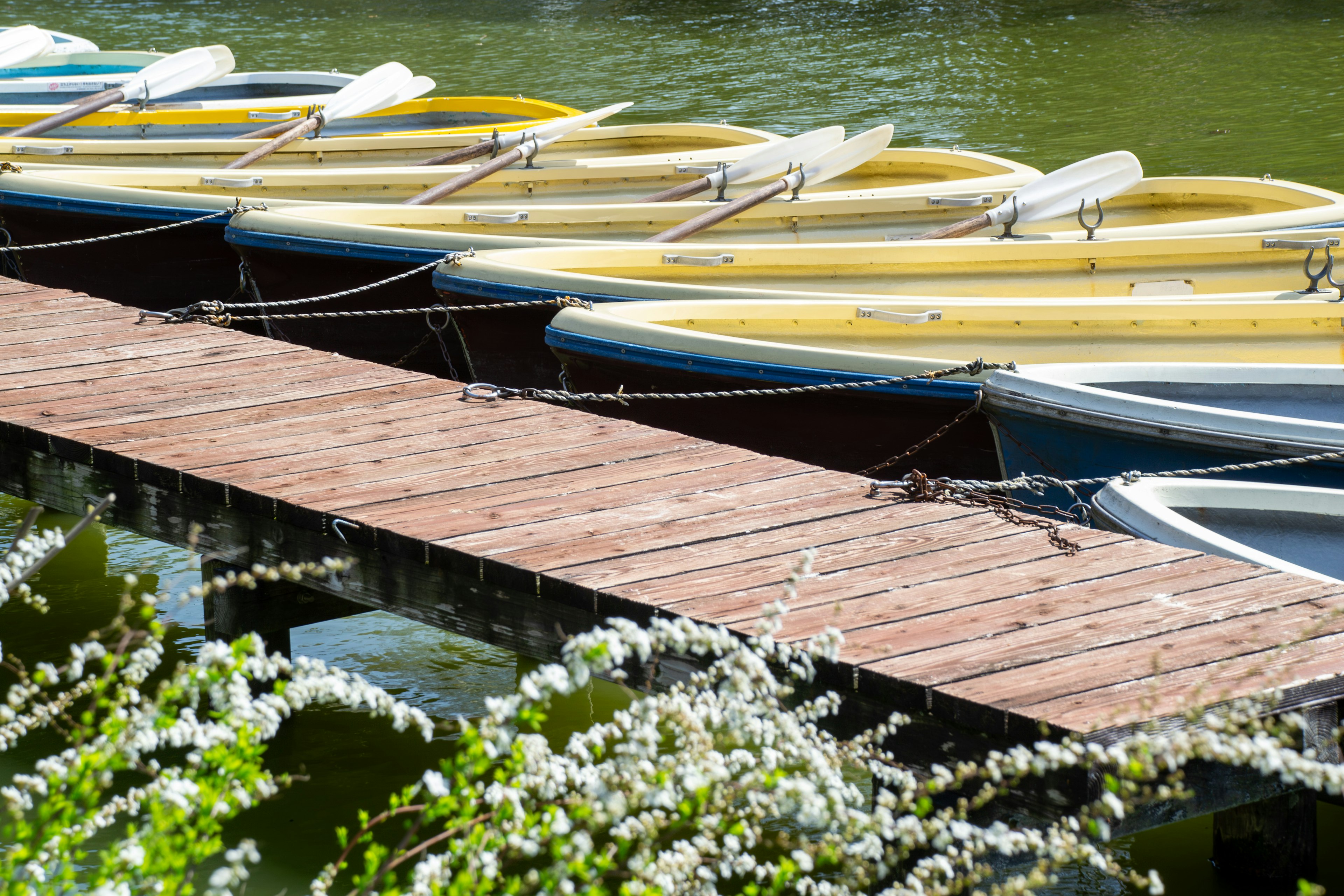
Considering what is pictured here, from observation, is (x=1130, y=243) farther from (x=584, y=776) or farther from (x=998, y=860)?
(x=584, y=776)

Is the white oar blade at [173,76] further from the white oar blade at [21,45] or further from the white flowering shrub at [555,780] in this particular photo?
the white flowering shrub at [555,780]

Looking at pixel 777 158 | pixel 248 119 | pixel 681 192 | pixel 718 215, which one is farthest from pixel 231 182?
pixel 777 158

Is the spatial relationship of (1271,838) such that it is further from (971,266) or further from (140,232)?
(140,232)

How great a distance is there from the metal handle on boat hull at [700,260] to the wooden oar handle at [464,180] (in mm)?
1842

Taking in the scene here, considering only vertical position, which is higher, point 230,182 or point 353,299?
point 230,182

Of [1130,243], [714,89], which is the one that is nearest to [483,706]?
[1130,243]

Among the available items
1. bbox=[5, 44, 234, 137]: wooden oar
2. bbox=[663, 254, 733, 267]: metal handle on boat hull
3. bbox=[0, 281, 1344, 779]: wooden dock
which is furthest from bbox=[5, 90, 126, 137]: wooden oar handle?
bbox=[0, 281, 1344, 779]: wooden dock

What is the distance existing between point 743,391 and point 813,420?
0.29 m

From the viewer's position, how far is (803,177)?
786 centimetres

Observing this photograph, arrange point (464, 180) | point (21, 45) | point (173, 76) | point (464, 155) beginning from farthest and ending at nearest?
point (21, 45), point (173, 76), point (464, 155), point (464, 180)

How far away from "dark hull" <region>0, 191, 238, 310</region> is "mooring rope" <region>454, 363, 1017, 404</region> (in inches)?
124

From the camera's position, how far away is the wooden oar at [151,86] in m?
9.91

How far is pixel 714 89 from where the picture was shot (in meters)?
17.2

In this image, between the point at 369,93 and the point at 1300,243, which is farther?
the point at 369,93
